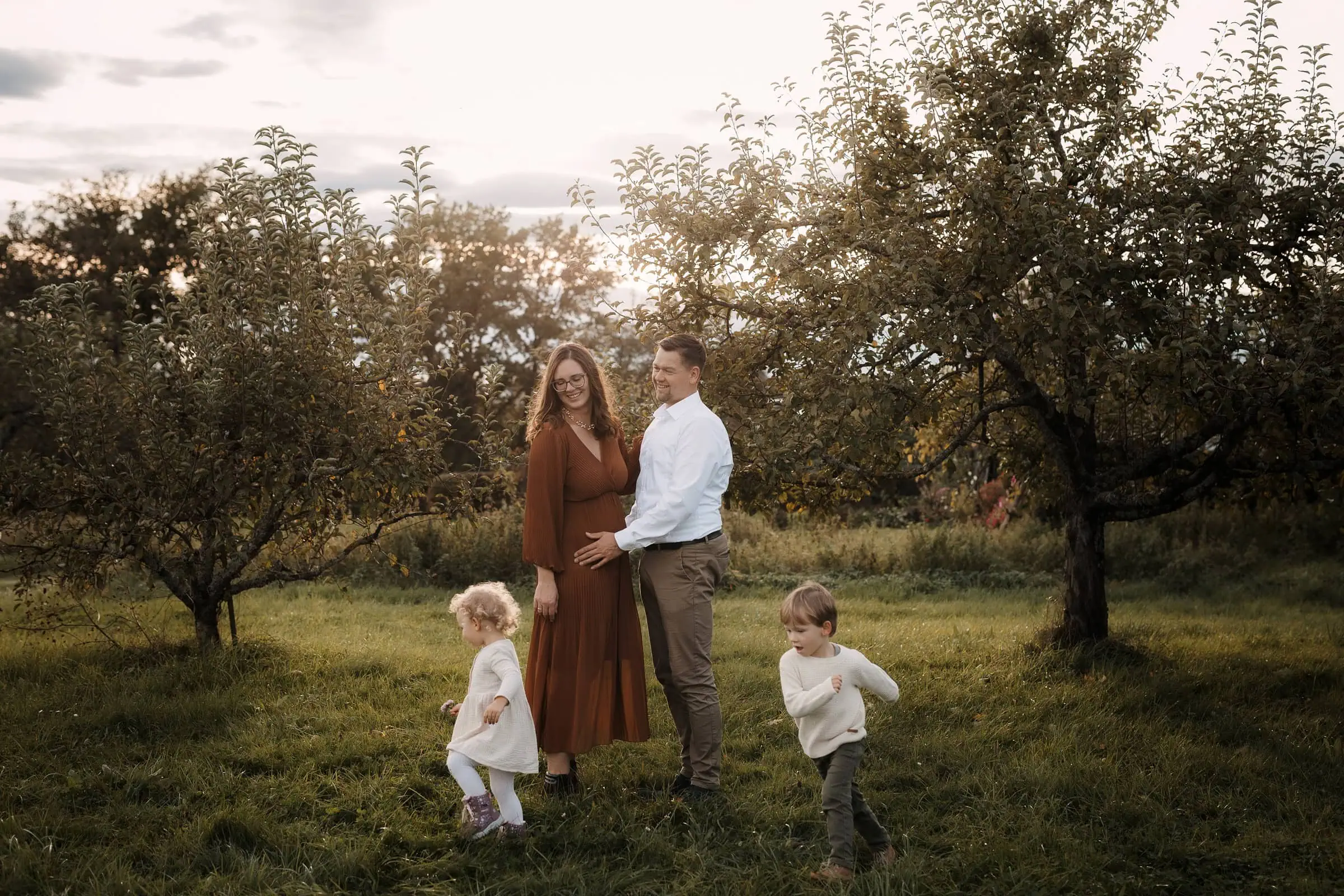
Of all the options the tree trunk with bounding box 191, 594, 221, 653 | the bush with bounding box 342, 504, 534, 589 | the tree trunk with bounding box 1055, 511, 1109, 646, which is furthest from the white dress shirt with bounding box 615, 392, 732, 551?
the bush with bounding box 342, 504, 534, 589

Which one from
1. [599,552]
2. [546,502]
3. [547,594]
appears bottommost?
[547,594]

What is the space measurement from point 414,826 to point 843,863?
1.91 m

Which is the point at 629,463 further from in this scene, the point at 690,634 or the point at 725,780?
the point at 725,780

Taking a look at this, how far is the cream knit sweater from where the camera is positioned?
169 inches

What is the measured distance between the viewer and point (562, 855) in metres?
4.64

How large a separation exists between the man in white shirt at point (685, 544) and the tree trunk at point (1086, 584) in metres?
4.29

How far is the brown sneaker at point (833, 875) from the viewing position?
428 cm

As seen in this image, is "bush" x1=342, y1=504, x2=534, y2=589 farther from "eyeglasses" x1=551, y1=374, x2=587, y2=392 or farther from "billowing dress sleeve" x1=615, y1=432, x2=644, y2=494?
"eyeglasses" x1=551, y1=374, x2=587, y2=392

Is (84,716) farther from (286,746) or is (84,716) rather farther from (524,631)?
(524,631)

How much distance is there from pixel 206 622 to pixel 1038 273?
6242 millimetres

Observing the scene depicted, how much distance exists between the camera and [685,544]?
510 cm

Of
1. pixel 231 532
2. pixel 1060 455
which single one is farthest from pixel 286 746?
pixel 1060 455

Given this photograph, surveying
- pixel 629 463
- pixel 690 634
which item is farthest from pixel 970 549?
pixel 690 634

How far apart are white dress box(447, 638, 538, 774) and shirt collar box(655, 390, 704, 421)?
1.28 metres
